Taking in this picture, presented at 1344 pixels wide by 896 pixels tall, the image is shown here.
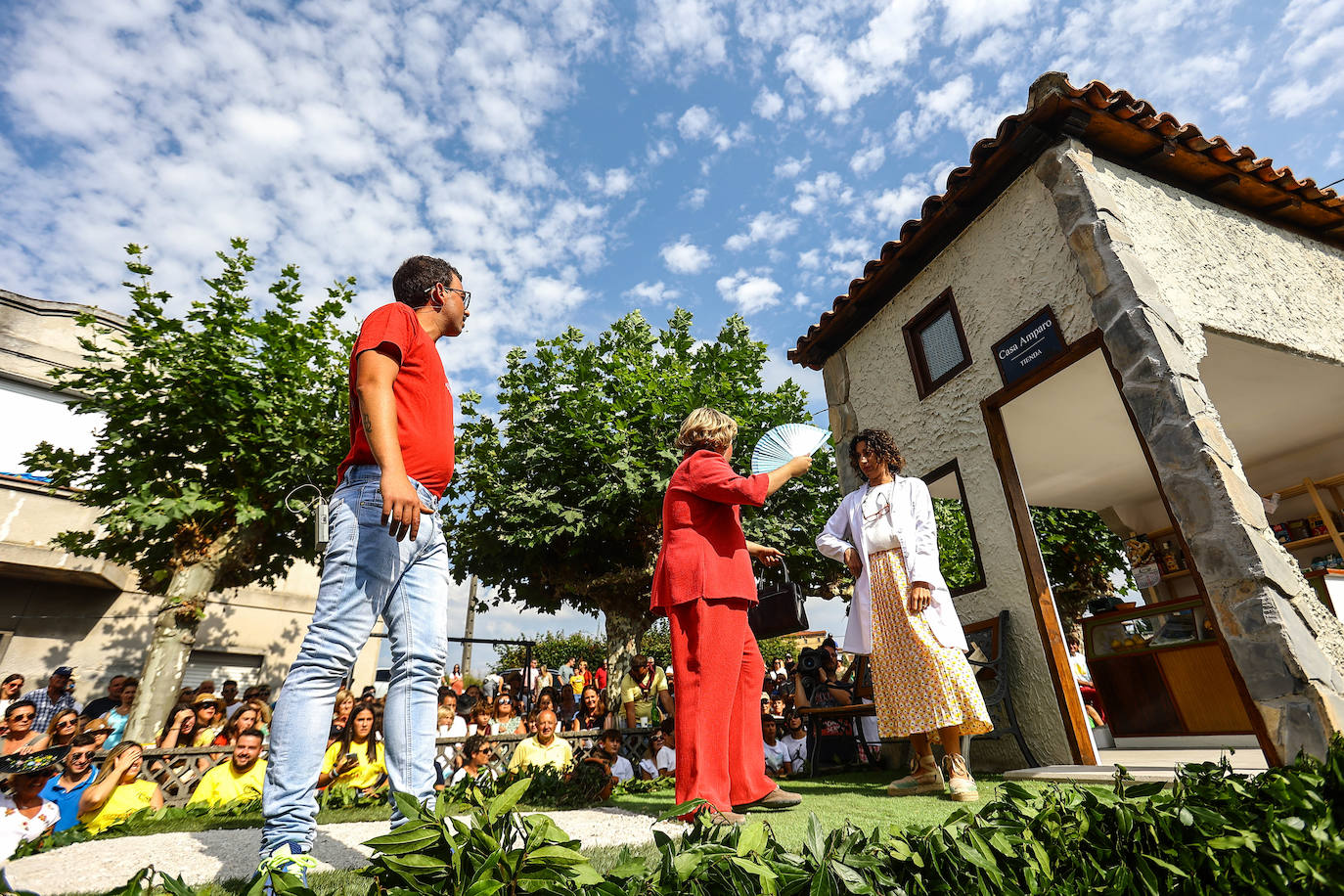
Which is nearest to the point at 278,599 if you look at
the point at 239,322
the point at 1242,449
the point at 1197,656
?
the point at 239,322

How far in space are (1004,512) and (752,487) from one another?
127 inches

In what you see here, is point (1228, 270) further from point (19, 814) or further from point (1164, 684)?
point (19, 814)

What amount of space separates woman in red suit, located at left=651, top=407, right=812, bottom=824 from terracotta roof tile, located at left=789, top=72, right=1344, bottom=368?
370 centimetres

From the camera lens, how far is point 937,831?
1630mm

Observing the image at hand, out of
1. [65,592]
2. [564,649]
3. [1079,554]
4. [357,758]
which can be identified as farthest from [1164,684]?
[564,649]

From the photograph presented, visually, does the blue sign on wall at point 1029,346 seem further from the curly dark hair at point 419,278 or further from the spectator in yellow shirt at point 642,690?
the spectator in yellow shirt at point 642,690

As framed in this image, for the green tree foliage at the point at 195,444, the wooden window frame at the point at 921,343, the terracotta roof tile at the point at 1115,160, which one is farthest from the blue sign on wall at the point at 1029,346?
the green tree foliage at the point at 195,444

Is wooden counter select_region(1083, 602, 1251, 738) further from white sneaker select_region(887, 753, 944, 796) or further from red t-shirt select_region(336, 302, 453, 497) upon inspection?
red t-shirt select_region(336, 302, 453, 497)

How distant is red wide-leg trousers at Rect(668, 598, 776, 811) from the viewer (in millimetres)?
2809

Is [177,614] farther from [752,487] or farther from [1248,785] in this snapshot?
[1248,785]

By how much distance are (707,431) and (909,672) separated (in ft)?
6.01

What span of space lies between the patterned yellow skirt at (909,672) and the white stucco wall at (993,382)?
1.37 metres

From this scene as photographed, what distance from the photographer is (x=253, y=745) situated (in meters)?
5.79

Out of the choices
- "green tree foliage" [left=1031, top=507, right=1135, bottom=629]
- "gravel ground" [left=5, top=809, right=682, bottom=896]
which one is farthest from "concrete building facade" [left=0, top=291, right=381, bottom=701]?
"green tree foliage" [left=1031, top=507, right=1135, bottom=629]
